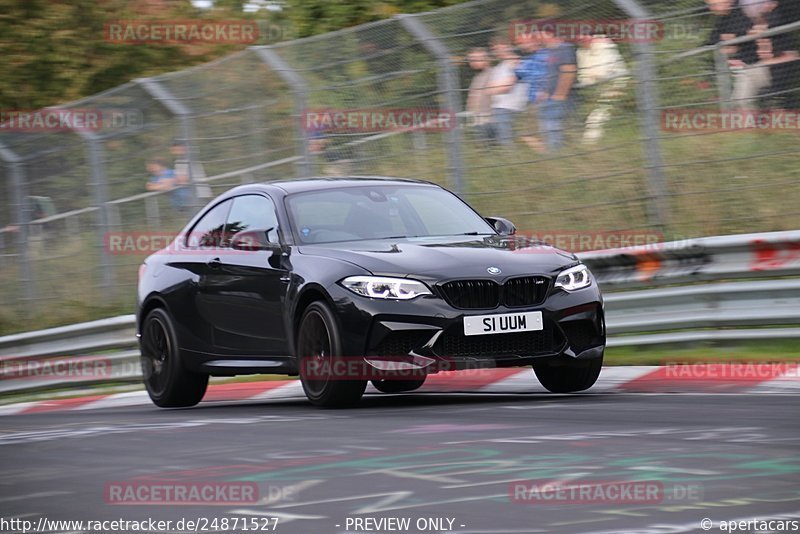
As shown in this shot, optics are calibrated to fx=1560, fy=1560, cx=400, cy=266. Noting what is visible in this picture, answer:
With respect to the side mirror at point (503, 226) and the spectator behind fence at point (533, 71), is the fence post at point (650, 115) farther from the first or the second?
the side mirror at point (503, 226)

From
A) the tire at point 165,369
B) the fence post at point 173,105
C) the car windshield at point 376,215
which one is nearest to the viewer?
the car windshield at point 376,215

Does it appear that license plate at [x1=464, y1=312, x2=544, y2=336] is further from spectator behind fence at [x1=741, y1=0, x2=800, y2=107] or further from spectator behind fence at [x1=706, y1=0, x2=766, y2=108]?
spectator behind fence at [x1=741, y1=0, x2=800, y2=107]

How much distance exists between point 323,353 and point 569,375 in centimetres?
157

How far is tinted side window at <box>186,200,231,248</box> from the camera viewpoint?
10.8 metres

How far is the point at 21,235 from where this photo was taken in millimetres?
19250

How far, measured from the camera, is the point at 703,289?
10953 mm

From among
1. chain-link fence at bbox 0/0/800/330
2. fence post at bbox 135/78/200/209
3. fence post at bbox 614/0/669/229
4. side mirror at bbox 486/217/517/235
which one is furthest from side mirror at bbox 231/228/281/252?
fence post at bbox 135/78/200/209

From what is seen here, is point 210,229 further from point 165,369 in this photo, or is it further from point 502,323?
point 502,323

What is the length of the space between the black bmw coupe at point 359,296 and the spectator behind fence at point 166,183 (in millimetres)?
5091

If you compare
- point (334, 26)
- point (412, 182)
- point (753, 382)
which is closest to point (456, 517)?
point (753, 382)

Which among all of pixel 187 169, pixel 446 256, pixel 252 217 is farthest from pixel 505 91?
pixel 187 169

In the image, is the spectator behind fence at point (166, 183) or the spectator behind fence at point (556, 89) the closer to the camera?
the spectator behind fence at point (556, 89)

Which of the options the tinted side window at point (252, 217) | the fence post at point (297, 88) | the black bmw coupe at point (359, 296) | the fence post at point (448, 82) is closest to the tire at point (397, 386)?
the black bmw coupe at point (359, 296)

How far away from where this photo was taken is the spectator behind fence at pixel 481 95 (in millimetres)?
12398
